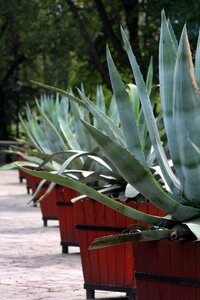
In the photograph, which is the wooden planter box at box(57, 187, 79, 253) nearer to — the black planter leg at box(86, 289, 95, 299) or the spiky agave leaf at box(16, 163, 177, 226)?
the black planter leg at box(86, 289, 95, 299)

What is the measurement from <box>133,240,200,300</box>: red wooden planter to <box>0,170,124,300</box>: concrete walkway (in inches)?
83.2

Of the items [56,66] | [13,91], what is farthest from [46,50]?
[13,91]

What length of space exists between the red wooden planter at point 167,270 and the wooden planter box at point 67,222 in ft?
16.3

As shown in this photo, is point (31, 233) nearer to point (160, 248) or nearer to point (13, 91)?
point (160, 248)

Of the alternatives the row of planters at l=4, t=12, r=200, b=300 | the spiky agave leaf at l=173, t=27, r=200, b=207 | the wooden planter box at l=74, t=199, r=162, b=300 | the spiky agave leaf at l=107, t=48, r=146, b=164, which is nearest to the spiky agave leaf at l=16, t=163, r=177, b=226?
the row of planters at l=4, t=12, r=200, b=300

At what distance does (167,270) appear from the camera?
487 cm

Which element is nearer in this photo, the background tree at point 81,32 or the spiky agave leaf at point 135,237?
the spiky agave leaf at point 135,237

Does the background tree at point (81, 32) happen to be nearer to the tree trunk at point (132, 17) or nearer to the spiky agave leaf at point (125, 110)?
the tree trunk at point (132, 17)

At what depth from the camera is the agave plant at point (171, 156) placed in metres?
4.69

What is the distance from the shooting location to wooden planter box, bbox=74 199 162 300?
6.83 meters

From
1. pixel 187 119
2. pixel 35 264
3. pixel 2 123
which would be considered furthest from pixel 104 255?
pixel 2 123

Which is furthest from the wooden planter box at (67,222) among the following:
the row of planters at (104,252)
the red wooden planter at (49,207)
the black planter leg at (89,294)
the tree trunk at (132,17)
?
the tree trunk at (132,17)

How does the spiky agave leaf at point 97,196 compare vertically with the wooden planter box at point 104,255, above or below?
above

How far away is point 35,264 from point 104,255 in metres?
2.17
